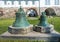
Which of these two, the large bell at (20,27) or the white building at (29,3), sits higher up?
the white building at (29,3)

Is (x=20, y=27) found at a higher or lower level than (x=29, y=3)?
lower

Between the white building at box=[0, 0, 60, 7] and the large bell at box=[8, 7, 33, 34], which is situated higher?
the white building at box=[0, 0, 60, 7]

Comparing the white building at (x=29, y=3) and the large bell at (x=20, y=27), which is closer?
the large bell at (x=20, y=27)

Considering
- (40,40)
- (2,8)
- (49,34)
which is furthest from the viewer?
(2,8)

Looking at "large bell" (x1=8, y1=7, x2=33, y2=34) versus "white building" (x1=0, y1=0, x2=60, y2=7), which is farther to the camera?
"white building" (x1=0, y1=0, x2=60, y2=7)

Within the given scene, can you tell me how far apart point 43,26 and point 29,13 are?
11.8 meters

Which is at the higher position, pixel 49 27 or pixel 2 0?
pixel 2 0

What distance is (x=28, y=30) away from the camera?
1071 cm

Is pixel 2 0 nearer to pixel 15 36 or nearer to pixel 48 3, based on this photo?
pixel 48 3

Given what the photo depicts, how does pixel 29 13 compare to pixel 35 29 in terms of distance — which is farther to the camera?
pixel 29 13

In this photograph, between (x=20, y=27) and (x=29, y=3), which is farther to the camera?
(x=29, y=3)

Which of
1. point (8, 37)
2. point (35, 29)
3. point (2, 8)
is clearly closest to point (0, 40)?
point (8, 37)

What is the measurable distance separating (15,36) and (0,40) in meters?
0.67

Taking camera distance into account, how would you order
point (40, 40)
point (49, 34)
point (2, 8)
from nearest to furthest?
1. point (40, 40)
2. point (49, 34)
3. point (2, 8)
